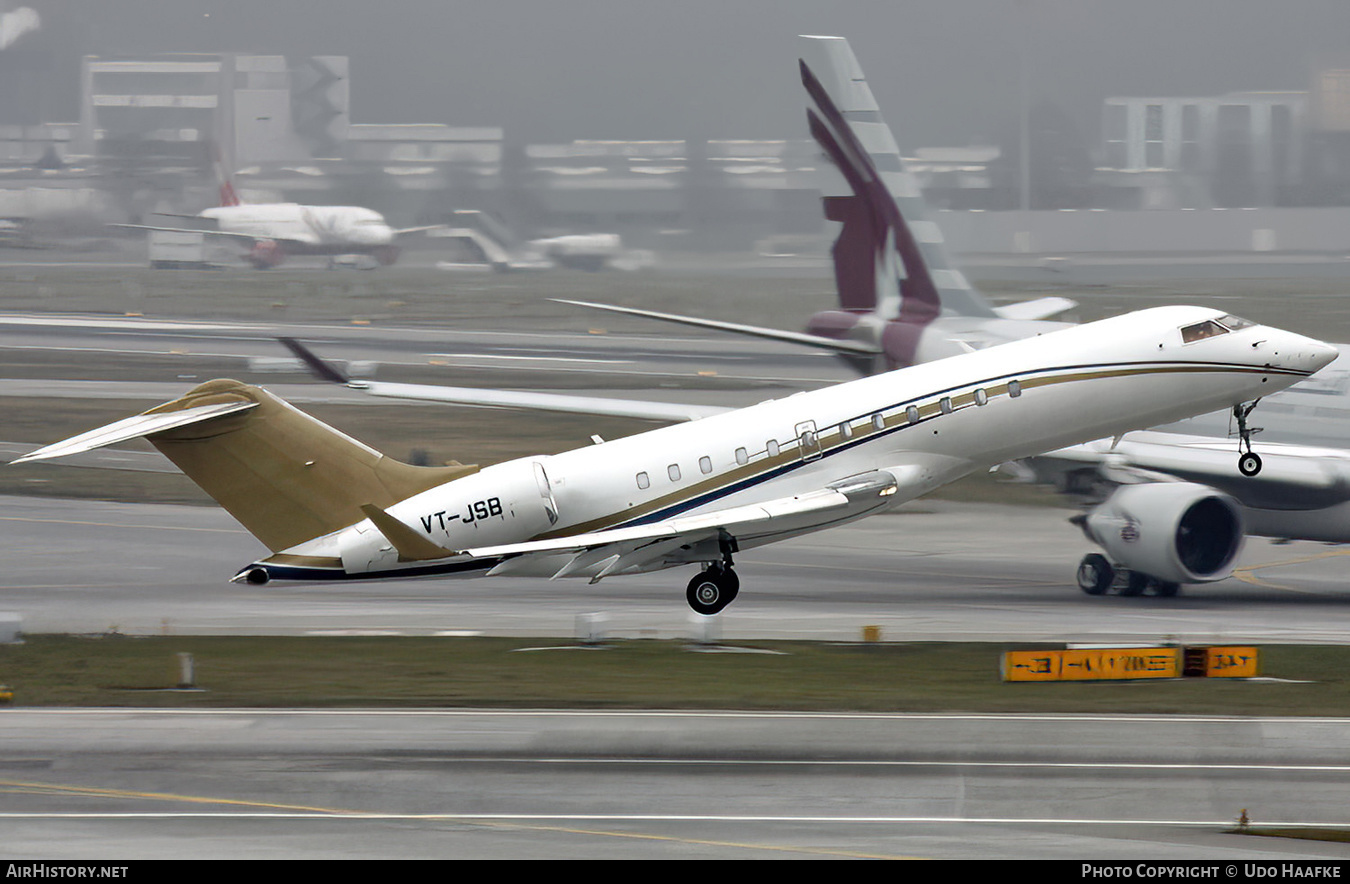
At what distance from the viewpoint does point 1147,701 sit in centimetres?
2972

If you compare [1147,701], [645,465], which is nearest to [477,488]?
[645,465]

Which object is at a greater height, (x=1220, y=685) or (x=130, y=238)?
(x=130, y=238)

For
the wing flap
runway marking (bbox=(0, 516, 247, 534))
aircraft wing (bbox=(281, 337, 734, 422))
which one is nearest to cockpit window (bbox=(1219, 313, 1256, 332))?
the wing flap

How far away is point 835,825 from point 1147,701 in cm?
1032

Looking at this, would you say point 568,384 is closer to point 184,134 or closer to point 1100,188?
point 1100,188

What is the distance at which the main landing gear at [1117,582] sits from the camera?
143ft

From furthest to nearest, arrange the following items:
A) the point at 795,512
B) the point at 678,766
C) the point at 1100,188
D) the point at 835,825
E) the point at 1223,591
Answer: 1. the point at 1100,188
2. the point at 1223,591
3. the point at 795,512
4. the point at 678,766
5. the point at 835,825

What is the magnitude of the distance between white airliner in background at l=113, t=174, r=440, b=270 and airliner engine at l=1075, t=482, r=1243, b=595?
81.4 metres

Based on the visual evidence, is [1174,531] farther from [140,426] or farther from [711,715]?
[140,426]

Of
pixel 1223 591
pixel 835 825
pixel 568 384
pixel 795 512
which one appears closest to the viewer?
pixel 835 825

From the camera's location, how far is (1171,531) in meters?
41.7

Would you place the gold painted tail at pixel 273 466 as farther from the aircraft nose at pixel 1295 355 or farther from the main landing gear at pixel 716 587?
the aircraft nose at pixel 1295 355

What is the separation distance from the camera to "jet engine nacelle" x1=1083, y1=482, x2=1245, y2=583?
137 ft

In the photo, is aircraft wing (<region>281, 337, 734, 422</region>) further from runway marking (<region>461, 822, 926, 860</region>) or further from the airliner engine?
runway marking (<region>461, 822, 926, 860</region>)
